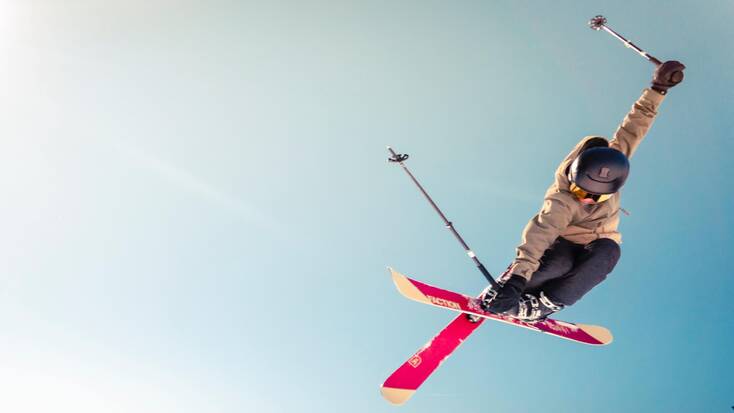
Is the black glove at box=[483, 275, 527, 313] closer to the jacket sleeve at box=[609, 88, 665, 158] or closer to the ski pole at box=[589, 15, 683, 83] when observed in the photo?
the jacket sleeve at box=[609, 88, 665, 158]

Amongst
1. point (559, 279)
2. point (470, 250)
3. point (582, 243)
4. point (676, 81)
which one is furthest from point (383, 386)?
point (676, 81)

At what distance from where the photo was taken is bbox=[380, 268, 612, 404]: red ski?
623 centimetres

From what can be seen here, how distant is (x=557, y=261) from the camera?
5.29 m

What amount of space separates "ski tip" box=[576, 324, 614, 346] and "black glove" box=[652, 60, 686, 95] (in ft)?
16.0

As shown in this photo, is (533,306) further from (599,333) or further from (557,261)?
(599,333)

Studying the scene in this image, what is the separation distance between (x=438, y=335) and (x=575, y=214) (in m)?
3.36

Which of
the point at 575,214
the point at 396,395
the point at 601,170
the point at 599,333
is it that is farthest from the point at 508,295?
the point at 599,333

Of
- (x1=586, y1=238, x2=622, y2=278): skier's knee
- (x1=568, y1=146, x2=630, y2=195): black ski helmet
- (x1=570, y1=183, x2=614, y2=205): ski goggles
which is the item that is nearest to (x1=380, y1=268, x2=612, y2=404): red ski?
(x1=586, y1=238, x2=622, y2=278): skier's knee

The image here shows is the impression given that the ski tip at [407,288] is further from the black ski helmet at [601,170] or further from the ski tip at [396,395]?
the black ski helmet at [601,170]

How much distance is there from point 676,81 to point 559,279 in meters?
3.16

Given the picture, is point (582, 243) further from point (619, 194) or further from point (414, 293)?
point (414, 293)

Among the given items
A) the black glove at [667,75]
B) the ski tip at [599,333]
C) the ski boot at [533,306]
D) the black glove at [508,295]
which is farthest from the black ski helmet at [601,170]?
the ski tip at [599,333]

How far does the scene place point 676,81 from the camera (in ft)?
17.8

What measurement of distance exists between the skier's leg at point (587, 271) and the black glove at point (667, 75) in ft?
7.56
